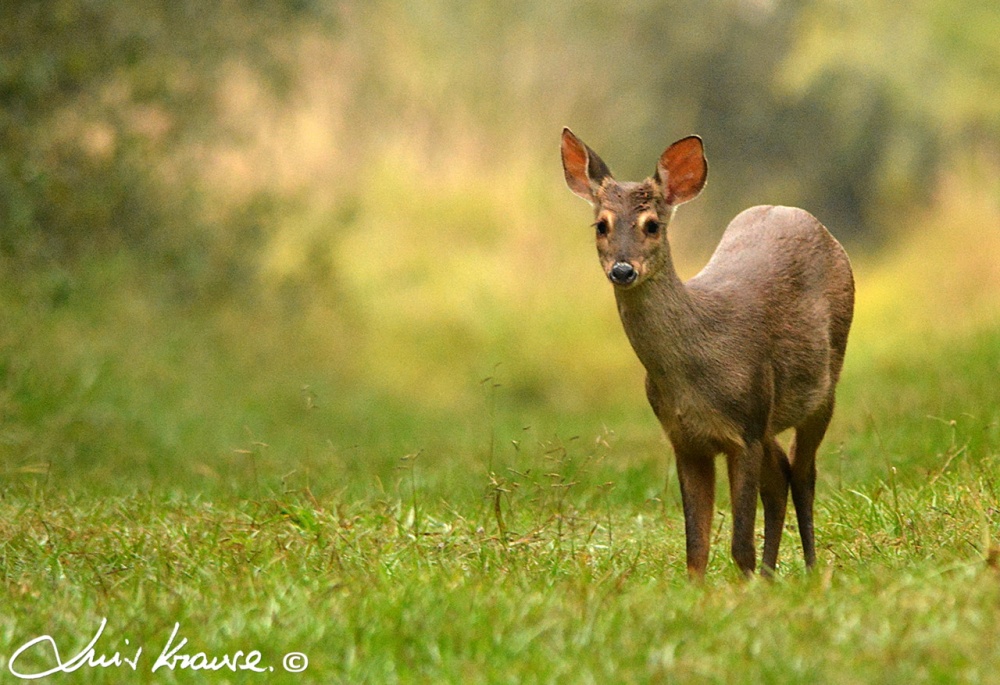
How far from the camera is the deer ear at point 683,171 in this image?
559 cm

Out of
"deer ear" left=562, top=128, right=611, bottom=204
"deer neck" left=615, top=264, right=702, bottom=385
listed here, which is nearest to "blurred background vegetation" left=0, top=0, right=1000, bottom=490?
"deer neck" left=615, top=264, right=702, bottom=385

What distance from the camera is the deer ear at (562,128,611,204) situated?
5613 mm

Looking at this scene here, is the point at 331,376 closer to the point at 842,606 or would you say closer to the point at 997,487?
the point at 997,487

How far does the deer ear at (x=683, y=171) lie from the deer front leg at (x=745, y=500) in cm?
95

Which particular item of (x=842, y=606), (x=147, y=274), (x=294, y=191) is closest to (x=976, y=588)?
(x=842, y=606)

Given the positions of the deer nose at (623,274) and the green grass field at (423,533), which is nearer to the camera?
the green grass field at (423,533)

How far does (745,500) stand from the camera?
532 centimetres

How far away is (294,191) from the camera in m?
14.1

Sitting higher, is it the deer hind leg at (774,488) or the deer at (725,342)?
the deer at (725,342)
